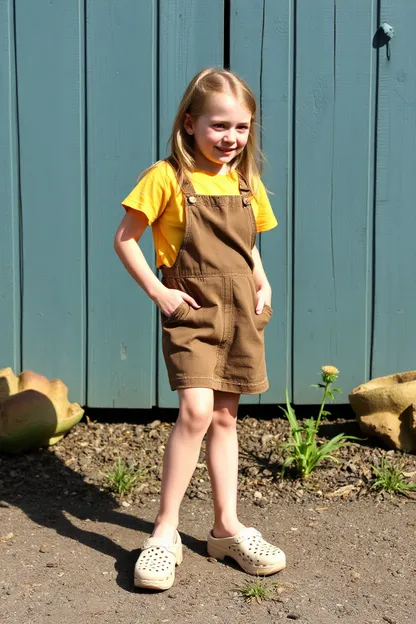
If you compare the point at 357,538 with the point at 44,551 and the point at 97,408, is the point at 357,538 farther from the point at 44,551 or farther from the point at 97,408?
the point at 97,408

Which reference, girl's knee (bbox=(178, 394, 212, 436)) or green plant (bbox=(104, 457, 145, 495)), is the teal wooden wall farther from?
girl's knee (bbox=(178, 394, 212, 436))

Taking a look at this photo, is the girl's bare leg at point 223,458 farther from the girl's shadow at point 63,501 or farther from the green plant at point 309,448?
the green plant at point 309,448

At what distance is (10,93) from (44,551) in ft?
6.66

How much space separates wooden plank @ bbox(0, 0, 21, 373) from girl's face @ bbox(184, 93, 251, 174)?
4.57 ft

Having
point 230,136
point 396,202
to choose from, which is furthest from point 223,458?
point 396,202

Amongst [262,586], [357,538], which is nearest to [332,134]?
[357,538]

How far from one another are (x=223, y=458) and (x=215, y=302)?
532mm

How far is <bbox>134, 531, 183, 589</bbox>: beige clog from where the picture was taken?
2.75 metres

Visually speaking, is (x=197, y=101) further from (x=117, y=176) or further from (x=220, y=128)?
(x=117, y=176)

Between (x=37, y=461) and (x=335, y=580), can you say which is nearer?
(x=335, y=580)

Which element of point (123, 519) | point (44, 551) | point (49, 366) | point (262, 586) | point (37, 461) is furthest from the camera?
point (49, 366)

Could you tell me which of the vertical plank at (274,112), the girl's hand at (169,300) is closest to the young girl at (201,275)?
the girl's hand at (169,300)

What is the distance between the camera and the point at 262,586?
283 cm

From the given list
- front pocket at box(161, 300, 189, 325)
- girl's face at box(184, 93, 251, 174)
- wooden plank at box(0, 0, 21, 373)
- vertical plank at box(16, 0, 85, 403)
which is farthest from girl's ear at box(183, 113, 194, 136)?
wooden plank at box(0, 0, 21, 373)
